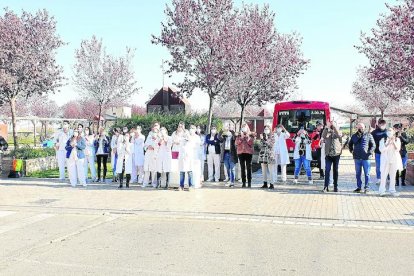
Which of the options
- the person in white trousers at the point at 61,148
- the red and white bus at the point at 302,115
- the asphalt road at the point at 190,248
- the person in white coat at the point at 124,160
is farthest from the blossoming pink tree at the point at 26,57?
the asphalt road at the point at 190,248

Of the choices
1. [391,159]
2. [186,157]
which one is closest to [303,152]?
[391,159]

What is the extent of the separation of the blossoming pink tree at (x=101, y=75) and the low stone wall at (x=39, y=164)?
18.6 meters

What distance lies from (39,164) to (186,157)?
8.11 metres

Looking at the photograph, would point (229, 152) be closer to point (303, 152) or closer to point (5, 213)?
point (303, 152)

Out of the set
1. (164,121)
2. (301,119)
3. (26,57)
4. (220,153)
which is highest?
(26,57)

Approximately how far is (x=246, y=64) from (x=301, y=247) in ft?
63.6

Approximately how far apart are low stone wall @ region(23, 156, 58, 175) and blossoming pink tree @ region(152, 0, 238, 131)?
8.08 m

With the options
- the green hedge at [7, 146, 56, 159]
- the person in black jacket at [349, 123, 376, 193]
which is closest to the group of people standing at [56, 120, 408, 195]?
the person in black jacket at [349, 123, 376, 193]

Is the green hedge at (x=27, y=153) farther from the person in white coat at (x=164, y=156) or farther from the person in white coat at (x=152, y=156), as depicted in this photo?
the person in white coat at (x=164, y=156)

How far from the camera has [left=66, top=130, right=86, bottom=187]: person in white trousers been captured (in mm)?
14984

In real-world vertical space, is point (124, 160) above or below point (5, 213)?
above

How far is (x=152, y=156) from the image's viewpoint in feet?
48.0

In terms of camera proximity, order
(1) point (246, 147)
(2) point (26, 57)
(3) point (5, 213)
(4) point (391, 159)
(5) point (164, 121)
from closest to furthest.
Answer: (3) point (5, 213), (4) point (391, 159), (1) point (246, 147), (2) point (26, 57), (5) point (164, 121)

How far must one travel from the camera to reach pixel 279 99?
105ft
